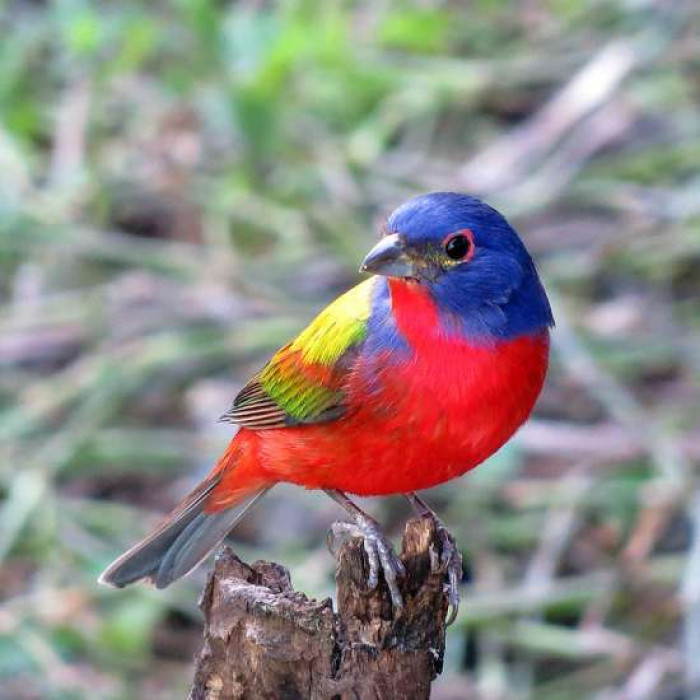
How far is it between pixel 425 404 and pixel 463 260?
0.35 metres

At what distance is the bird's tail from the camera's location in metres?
4.51

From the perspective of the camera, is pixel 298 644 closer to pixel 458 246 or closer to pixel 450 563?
pixel 450 563

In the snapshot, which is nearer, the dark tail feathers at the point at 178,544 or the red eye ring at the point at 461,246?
the red eye ring at the point at 461,246

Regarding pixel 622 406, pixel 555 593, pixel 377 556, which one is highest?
pixel 622 406

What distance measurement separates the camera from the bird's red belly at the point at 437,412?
144 inches

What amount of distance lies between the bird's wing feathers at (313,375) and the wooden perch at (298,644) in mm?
662

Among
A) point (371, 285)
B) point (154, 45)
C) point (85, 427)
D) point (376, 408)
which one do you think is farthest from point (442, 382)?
point (154, 45)

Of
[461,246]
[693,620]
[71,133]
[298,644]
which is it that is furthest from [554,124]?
[298,644]

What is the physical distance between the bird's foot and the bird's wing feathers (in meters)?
0.28

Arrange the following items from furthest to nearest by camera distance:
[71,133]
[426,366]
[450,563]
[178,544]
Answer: [71,133], [178,544], [450,563], [426,366]

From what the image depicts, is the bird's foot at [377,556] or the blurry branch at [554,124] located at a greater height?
the blurry branch at [554,124]

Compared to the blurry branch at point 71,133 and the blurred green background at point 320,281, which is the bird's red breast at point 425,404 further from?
the blurry branch at point 71,133

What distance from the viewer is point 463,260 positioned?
12.3 feet

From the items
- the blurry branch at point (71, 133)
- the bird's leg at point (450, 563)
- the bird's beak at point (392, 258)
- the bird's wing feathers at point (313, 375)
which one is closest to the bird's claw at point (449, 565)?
the bird's leg at point (450, 563)
